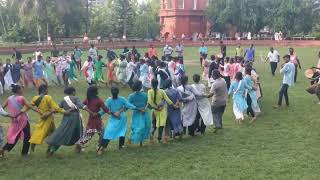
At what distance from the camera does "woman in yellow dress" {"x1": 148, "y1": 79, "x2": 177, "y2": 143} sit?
984cm

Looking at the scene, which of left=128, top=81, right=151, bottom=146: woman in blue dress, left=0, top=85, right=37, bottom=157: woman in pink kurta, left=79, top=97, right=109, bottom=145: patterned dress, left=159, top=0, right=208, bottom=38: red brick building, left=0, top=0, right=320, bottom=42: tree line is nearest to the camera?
left=0, top=85, right=37, bottom=157: woman in pink kurta

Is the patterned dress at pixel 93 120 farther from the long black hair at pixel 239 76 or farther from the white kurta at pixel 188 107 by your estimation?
the long black hair at pixel 239 76

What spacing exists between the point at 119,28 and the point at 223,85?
5131 centimetres

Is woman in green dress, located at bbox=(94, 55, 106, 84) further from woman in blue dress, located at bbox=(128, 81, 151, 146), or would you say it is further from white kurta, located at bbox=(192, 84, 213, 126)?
woman in blue dress, located at bbox=(128, 81, 151, 146)

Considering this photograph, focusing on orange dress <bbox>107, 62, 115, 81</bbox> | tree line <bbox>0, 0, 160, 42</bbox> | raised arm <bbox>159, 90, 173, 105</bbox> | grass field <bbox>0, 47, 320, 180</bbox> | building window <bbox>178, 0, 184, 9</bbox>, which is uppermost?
building window <bbox>178, 0, 184, 9</bbox>

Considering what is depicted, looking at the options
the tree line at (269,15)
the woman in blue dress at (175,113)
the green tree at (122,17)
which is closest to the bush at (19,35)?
the green tree at (122,17)

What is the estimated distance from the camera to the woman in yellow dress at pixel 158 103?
32.3ft

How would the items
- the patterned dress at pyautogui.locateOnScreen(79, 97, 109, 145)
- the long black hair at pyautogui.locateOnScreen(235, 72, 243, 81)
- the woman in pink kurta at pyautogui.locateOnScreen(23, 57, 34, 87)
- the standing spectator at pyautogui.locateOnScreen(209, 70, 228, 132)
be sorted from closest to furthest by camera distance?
the patterned dress at pyautogui.locateOnScreen(79, 97, 109, 145)
the standing spectator at pyautogui.locateOnScreen(209, 70, 228, 132)
the long black hair at pyautogui.locateOnScreen(235, 72, 243, 81)
the woman in pink kurta at pyautogui.locateOnScreen(23, 57, 34, 87)

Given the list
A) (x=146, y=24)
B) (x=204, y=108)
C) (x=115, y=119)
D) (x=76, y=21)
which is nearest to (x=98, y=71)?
(x=204, y=108)

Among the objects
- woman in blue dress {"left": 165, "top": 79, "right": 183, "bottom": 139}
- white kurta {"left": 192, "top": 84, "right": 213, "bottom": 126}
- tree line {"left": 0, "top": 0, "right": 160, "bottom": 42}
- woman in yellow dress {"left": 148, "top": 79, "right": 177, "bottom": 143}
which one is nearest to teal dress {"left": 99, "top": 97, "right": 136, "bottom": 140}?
woman in yellow dress {"left": 148, "top": 79, "right": 177, "bottom": 143}

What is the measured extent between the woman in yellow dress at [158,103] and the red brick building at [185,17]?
55.4 metres

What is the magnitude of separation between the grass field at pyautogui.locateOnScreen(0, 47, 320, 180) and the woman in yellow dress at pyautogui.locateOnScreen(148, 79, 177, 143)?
52cm

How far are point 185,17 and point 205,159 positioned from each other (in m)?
57.5

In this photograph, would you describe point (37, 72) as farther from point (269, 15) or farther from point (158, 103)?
point (269, 15)
